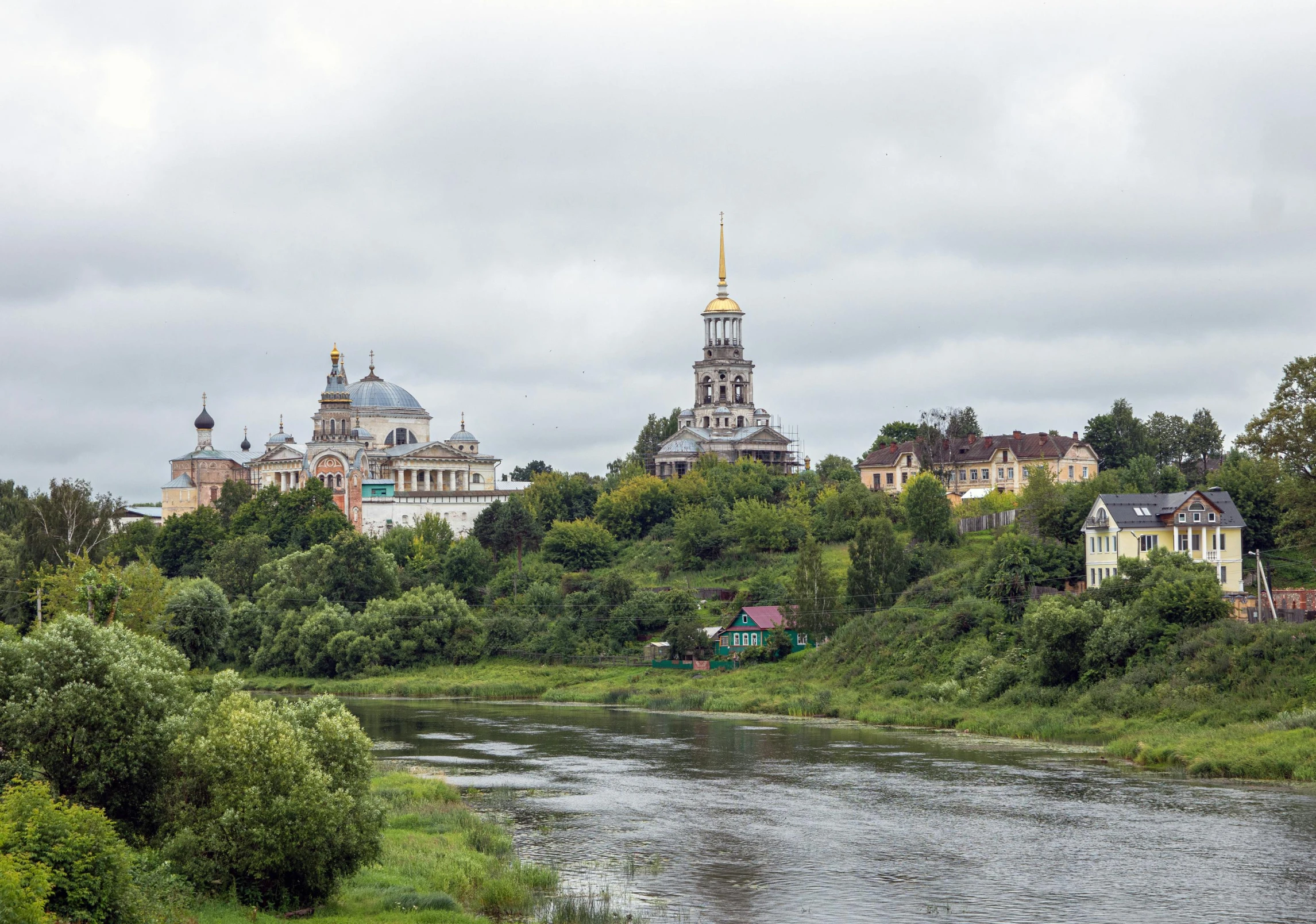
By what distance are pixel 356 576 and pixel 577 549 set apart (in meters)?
17.4

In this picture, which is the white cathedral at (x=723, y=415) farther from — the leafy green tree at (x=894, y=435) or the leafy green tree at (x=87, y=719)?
the leafy green tree at (x=87, y=719)

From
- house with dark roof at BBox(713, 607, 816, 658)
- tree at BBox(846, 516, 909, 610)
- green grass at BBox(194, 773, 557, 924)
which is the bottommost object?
green grass at BBox(194, 773, 557, 924)

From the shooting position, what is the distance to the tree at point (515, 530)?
107m

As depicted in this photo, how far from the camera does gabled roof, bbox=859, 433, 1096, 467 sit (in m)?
102

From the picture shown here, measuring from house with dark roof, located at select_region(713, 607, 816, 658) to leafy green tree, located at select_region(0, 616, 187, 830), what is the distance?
47458mm

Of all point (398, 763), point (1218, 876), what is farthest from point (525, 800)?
point (1218, 876)

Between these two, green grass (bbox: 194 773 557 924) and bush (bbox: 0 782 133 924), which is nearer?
bush (bbox: 0 782 133 924)

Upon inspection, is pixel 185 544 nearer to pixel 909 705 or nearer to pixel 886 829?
pixel 909 705

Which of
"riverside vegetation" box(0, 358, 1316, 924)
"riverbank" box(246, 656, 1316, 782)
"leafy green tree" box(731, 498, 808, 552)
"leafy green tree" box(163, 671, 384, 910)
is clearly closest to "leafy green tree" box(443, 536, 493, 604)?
"riverside vegetation" box(0, 358, 1316, 924)

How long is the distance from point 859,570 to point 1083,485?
1197cm

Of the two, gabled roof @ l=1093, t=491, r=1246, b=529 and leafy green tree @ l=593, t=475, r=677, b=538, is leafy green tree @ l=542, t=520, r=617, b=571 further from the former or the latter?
gabled roof @ l=1093, t=491, r=1246, b=529

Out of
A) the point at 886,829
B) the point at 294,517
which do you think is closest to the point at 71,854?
the point at 886,829

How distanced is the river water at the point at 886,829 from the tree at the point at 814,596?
17456 mm

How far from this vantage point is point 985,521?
89.6m
